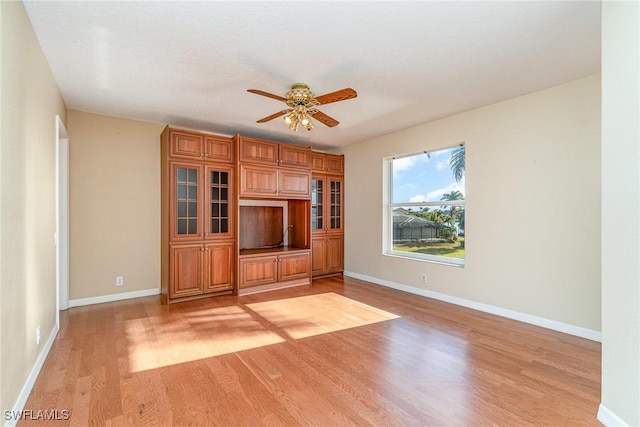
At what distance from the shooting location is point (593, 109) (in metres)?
2.99

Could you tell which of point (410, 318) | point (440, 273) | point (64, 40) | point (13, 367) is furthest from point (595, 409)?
point (64, 40)

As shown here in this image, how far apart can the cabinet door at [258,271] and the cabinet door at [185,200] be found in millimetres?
857

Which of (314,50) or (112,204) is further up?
(314,50)

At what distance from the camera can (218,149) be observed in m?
4.56

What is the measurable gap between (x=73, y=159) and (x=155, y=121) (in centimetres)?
117

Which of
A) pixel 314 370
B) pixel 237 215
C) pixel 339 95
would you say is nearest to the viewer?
pixel 314 370

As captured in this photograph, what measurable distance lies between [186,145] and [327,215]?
2841mm

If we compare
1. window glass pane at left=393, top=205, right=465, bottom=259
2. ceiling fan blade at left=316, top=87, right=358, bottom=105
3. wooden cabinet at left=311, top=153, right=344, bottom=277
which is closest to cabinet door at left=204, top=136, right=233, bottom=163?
wooden cabinet at left=311, top=153, right=344, bottom=277

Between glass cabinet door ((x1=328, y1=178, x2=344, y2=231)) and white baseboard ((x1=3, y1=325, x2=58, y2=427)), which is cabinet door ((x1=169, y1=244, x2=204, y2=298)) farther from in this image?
glass cabinet door ((x1=328, y1=178, x2=344, y2=231))

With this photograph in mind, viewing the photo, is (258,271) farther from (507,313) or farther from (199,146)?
(507,313)

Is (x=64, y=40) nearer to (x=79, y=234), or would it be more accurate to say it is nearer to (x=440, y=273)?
(x=79, y=234)

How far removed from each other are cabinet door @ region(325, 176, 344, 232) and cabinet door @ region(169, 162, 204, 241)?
246 cm
